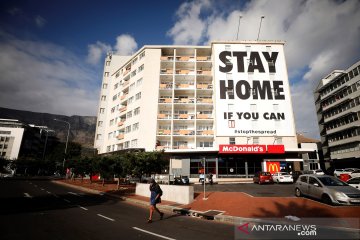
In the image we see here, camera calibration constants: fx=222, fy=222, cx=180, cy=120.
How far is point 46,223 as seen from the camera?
8812 millimetres

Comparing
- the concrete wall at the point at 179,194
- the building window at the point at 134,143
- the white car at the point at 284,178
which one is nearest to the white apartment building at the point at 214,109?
the building window at the point at 134,143

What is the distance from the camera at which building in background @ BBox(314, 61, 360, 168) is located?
49375mm

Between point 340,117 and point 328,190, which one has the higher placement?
point 340,117

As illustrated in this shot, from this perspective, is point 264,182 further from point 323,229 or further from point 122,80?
point 122,80

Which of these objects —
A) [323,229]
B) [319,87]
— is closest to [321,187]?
[323,229]

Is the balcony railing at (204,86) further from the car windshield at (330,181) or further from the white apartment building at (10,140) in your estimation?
the white apartment building at (10,140)

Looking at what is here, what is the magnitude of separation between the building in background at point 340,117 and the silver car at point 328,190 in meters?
44.3

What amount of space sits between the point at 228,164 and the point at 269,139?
8925 millimetres

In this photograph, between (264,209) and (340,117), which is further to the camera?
(340,117)

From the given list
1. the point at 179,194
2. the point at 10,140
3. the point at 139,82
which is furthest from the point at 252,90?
the point at 10,140

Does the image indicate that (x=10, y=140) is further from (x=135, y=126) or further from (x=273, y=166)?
(x=273, y=166)

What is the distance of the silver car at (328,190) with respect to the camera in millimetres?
11180

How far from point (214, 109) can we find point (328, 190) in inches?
1205

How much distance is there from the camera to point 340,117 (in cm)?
5397
